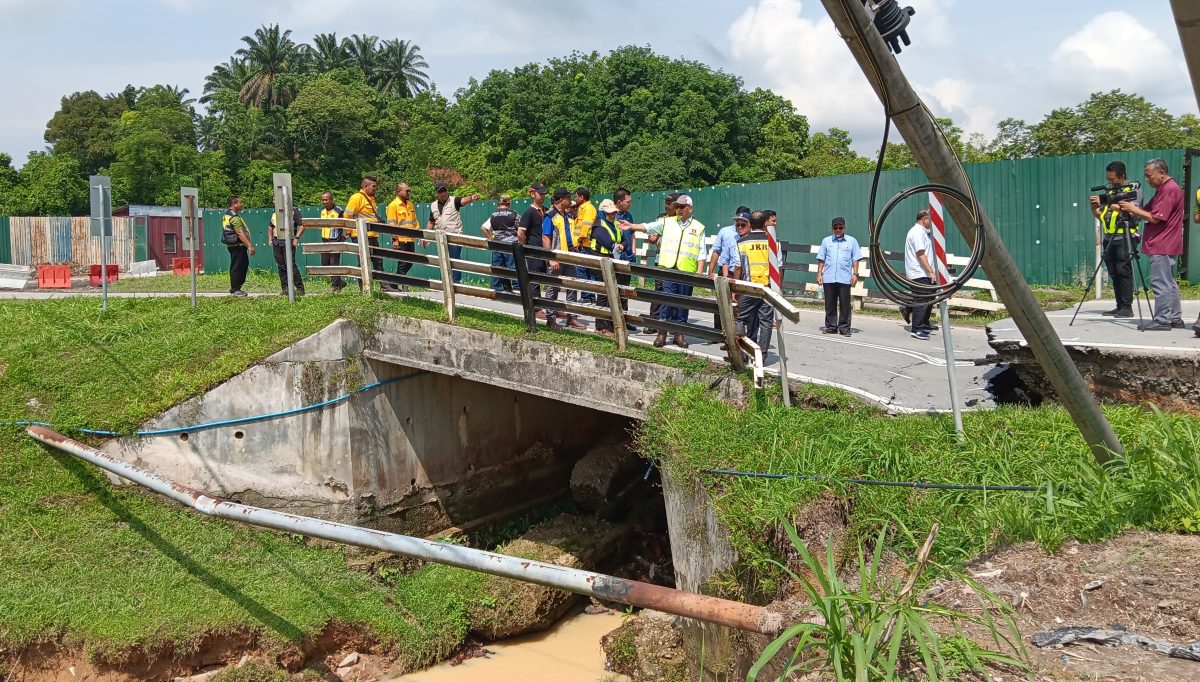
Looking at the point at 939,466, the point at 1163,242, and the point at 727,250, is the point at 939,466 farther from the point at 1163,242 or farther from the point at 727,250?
the point at 1163,242

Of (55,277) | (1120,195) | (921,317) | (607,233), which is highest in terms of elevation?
(1120,195)

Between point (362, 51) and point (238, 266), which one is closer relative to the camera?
point (238, 266)

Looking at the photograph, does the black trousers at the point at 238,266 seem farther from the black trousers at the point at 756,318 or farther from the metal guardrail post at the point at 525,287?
the black trousers at the point at 756,318

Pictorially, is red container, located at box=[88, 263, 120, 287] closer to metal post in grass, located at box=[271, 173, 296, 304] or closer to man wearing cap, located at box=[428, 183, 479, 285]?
man wearing cap, located at box=[428, 183, 479, 285]

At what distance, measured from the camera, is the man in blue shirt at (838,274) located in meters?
12.6

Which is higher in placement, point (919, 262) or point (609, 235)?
point (609, 235)

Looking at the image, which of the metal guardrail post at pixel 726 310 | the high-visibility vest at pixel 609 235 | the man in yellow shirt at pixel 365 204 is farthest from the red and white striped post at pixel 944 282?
the man in yellow shirt at pixel 365 204

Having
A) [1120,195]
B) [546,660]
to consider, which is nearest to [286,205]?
A: [546,660]

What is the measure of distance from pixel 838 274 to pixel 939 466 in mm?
6261

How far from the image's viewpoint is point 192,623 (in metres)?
8.49

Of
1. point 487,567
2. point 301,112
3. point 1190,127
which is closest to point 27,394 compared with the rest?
point 487,567

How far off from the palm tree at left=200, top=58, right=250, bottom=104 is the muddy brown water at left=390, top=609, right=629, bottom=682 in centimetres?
6560

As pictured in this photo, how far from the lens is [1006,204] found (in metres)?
17.8

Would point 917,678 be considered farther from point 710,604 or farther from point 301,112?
point 301,112
